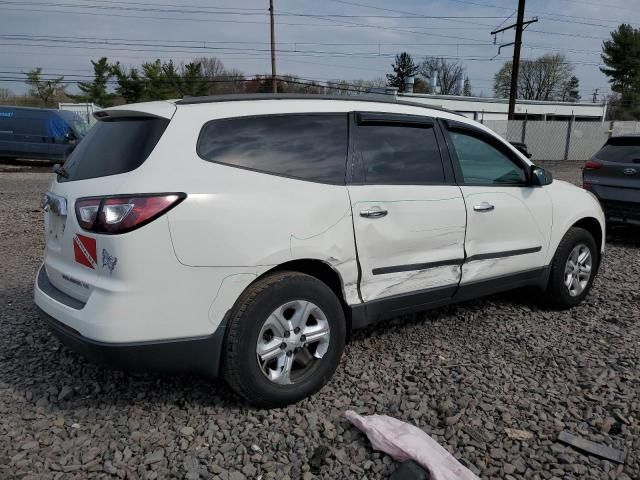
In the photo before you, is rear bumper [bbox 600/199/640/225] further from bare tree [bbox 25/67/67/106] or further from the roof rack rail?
bare tree [bbox 25/67/67/106]

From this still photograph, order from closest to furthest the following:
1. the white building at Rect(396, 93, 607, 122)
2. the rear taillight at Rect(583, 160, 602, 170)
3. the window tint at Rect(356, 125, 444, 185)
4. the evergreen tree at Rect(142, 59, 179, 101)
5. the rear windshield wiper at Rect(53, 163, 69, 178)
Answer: the rear windshield wiper at Rect(53, 163, 69, 178), the window tint at Rect(356, 125, 444, 185), the rear taillight at Rect(583, 160, 602, 170), the white building at Rect(396, 93, 607, 122), the evergreen tree at Rect(142, 59, 179, 101)

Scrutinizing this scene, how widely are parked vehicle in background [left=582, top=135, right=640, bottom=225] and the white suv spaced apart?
13.8 feet

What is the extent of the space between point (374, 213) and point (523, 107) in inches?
1761

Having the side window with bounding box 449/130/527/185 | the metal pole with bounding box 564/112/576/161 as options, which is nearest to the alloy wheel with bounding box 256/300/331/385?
the side window with bounding box 449/130/527/185

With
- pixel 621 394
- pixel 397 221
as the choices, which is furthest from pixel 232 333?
pixel 621 394

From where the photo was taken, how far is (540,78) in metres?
72.0

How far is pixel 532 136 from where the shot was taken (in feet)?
Answer: 77.4

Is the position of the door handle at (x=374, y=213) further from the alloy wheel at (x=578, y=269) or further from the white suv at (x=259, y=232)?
the alloy wheel at (x=578, y=269)

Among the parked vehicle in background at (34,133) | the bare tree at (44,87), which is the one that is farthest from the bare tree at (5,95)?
the parked vehicle in background at (34,133)

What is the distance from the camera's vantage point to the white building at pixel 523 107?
125ft

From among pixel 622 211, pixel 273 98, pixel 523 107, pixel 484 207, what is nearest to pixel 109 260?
pixel 273 98

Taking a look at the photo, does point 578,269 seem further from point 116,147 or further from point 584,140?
point 584,140

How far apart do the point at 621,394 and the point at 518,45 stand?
75.8 ft

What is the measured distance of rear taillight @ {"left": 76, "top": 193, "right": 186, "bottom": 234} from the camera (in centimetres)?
245
